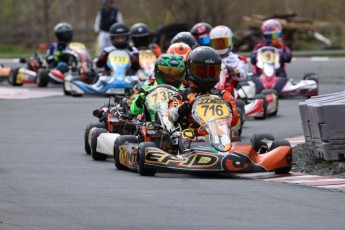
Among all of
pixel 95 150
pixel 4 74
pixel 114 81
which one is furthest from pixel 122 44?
pixel 95 150

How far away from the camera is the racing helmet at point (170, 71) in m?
12.9

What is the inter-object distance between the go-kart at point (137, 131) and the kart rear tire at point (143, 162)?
0.29m

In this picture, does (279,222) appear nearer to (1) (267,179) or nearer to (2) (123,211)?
(2) (123,211)

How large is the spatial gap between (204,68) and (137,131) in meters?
1.16

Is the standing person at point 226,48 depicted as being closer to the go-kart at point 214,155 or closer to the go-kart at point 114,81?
the go-kart at point 114,81

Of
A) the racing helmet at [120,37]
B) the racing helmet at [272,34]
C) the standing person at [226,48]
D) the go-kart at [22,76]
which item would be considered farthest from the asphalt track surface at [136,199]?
the go-kart at [22,76]

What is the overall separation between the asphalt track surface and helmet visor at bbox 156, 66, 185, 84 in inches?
45.2

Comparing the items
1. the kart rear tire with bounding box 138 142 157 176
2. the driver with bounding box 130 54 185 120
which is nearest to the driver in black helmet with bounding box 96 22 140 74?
the driver with bounding box 130 54 185 120

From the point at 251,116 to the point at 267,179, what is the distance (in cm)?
774

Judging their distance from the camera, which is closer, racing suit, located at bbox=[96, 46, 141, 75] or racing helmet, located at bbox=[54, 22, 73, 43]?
racing suit, located at bbox=[96, 46, 141, 75]

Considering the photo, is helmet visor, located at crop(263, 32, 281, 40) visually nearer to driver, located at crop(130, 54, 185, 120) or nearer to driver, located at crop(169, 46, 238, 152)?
driver, located at crop(130, 54, 185, 120)

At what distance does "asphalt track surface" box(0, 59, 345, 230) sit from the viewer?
795 centimetres

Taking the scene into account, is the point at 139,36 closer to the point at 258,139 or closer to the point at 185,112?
the point at 258,139

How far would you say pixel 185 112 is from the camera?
37.5 ft
